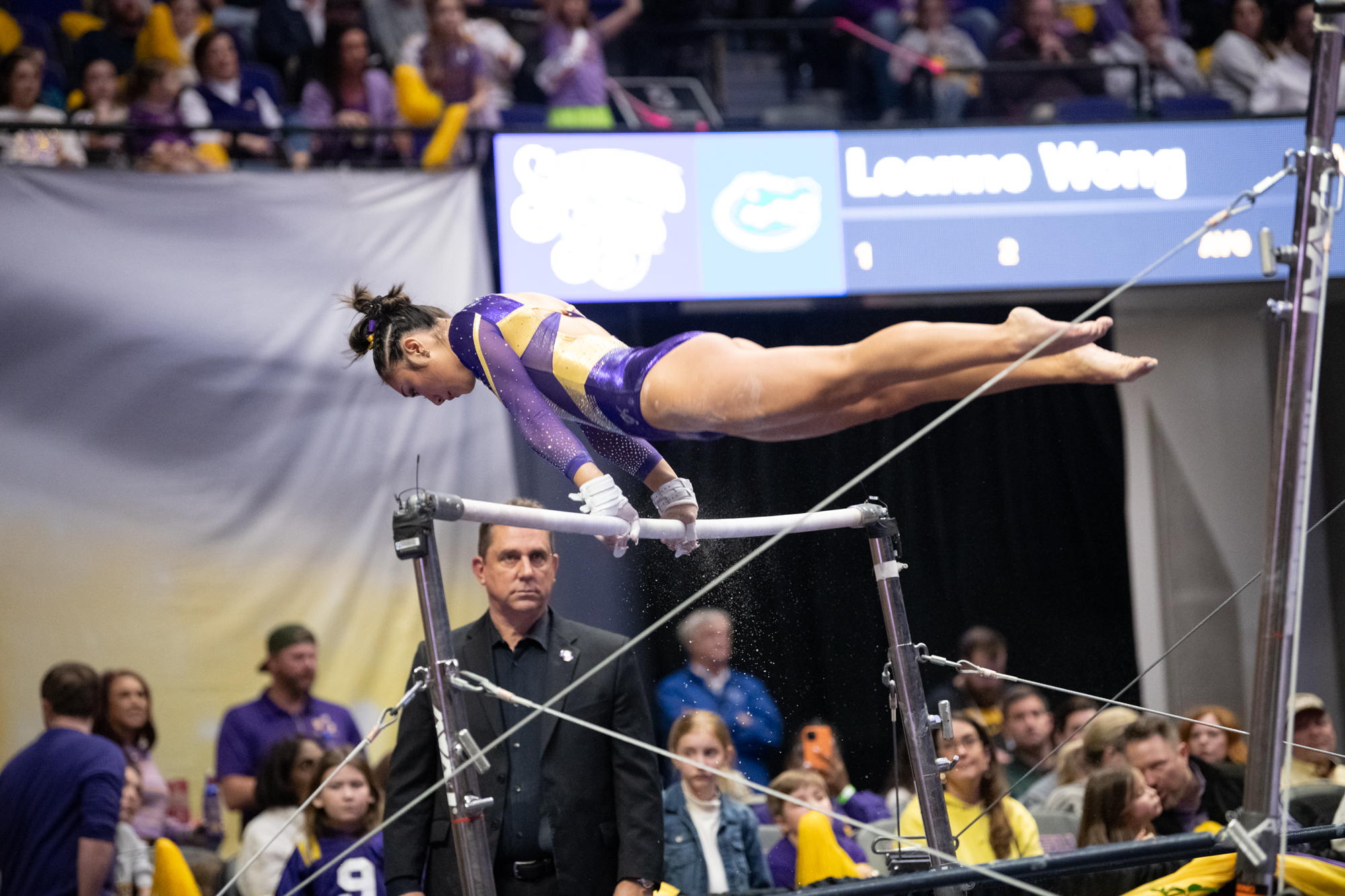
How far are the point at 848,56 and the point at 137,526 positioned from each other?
4592mm

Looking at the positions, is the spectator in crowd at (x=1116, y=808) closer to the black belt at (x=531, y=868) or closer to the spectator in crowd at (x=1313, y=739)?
the spectator in crowd at (x=1313, y=739)

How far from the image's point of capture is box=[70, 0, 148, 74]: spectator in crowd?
5.93 metres

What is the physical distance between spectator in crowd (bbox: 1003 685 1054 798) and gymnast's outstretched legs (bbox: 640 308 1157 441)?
2.21 meters

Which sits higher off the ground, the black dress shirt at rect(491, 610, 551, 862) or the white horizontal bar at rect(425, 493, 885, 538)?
the white horizontal bar at rect(425, 493, 885, 538)

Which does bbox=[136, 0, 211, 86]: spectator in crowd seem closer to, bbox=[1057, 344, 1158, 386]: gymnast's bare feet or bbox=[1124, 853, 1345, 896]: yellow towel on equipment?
bbox=[1057, 344, 1158, 386]: gymnast's bare feet

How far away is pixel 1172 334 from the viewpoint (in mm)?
4969

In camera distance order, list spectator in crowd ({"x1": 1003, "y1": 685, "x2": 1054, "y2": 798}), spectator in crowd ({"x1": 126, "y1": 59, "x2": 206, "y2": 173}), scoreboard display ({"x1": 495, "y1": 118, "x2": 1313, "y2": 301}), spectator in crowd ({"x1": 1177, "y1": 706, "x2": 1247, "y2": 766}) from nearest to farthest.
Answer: scoreboard display ({"x1": 495, "y1": 118, "x2": 1313, "y2": 301}) → spectator in crowd ({"x1": 1003, "y1": 685, "x2": 1054, "y2": 798}) → spectator in crowd ({"x1": 1177, "y1": 706, "x2": 1247, "y2": 766}) → spectator in crowd ({"x1": 126, "y1": 59, "x2": 206, "y2": 173})

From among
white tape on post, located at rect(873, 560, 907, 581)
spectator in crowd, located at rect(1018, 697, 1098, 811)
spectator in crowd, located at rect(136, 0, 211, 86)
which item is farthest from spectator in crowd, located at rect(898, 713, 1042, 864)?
spectator in crowd, located at rect(136, 0, 211, 86)

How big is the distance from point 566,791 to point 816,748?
1137 millimetres

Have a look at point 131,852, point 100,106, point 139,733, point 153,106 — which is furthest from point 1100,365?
point 100,106

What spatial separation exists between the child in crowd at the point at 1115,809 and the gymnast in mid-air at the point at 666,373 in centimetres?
158

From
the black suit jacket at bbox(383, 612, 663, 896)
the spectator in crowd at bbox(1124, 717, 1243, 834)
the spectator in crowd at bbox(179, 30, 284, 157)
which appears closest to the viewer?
the black suit jacket at bbox(383, 612, 663, 896)

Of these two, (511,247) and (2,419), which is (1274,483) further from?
(2,419)

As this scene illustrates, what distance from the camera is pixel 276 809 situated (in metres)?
3.98
